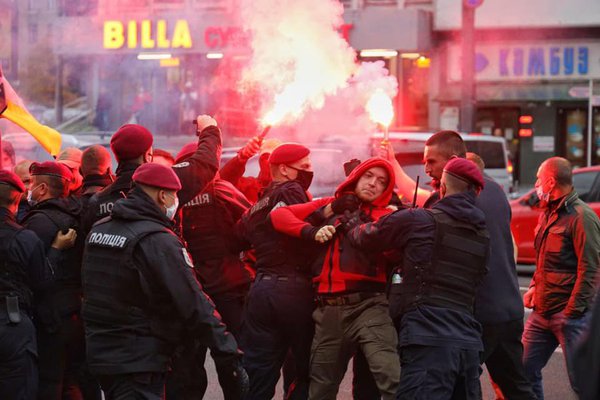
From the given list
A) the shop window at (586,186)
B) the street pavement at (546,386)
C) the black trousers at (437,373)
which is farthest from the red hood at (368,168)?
the shop window at (586,186)

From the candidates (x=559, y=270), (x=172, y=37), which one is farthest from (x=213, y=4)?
(x=559, y=270)

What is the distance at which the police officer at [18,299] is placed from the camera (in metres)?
5.50

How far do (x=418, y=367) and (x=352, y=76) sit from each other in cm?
387

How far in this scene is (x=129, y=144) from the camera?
18.8 feet

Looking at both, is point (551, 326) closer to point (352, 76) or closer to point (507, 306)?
point (507, 306)

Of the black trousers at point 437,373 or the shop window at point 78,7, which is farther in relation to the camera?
the shop window at point 78,7

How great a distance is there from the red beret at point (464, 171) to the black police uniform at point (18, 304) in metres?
2.34

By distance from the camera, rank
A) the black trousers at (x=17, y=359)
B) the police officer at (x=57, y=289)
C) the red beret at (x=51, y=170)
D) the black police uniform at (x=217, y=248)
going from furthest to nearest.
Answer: the black police uniform at (x=217, y=248) → the red beret at (x=51, y=170) → the police officer at (x=57, y=289) → the black trousers at (x=17, y=359)

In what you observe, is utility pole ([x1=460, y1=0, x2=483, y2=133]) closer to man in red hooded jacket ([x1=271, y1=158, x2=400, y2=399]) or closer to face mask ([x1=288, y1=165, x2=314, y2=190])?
face mask ([x1=288, y1=165, x2=314, y2=190])

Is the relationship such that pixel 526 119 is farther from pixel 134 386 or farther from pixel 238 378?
pixel 134 386

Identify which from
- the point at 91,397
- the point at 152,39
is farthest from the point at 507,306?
the point at 152,39

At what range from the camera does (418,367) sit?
201 inches

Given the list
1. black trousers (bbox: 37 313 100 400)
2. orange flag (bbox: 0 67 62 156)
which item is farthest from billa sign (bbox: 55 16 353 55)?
black trousers (bbox: 37 313 100 400)

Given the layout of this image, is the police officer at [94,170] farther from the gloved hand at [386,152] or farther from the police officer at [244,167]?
the gloved hand at [386,152]
